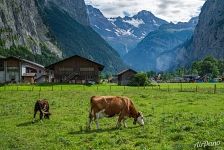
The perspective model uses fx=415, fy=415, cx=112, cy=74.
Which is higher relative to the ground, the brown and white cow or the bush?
the bush

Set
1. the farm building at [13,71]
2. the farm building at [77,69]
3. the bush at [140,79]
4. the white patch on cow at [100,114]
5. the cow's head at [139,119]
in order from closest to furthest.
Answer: the white patch on cow at [100,114]
the cow's head at [139,119]
the bush at [140,79]
the farm building at [77,69]
the farm building at [13,71]

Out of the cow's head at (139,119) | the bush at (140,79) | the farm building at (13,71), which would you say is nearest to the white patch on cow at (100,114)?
Result: the cow's head at (139,119)

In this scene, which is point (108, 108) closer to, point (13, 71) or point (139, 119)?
point (139, 119)

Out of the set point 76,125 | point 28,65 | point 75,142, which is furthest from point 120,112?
point 28,65

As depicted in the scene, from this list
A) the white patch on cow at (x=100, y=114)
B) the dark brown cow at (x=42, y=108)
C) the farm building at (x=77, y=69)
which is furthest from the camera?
the farm building at (x=77, y=69)

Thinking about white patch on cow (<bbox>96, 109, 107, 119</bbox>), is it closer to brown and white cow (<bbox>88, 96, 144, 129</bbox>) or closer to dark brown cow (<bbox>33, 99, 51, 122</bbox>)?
brown and white cow (<bbox>88, 96, 144, 129</bbox>)

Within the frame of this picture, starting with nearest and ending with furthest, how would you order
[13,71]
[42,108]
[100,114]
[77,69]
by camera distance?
[100,114]
[42,108]
[77,69]
[13,71]

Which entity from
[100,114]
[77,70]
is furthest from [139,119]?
[77,70]

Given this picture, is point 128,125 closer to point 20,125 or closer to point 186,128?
point 186,128

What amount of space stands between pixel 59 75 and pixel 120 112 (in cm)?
9697

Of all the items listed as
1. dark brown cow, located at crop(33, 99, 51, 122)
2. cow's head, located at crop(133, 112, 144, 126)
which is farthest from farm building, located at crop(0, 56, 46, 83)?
cow's head, located at crop(133, 112, 144, 126)

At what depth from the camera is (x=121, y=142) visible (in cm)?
2155

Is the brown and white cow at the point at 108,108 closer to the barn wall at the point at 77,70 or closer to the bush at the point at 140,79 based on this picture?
the bush at the point at 140,79

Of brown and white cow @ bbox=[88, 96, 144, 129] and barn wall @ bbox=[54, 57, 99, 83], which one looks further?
barn wall @ bbox=[54, 57, 99, 83]
